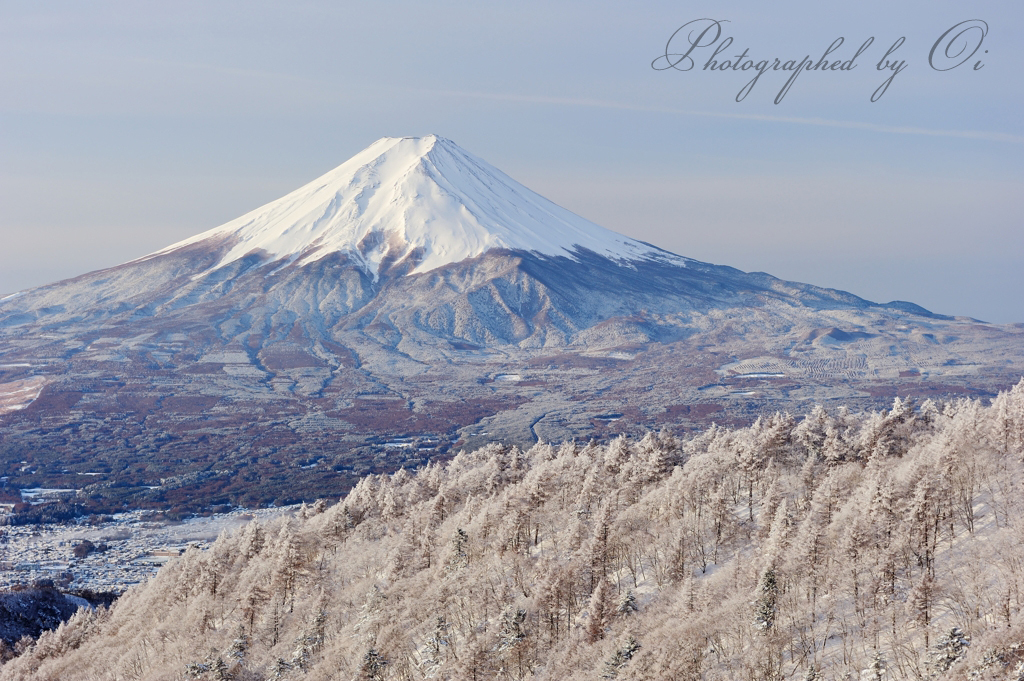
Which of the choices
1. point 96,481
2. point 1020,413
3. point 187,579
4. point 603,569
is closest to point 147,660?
point 187,579

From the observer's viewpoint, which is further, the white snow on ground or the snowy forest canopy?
the white snow on ground

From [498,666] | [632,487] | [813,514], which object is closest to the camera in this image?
[498,666]

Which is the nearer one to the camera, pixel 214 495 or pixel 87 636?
pixel 87 636

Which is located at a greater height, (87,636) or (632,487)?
(632,487)

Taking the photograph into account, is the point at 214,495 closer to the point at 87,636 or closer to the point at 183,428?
the point at 183,428

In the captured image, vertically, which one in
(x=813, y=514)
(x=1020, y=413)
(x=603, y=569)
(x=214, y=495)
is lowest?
(x=214, y=495)

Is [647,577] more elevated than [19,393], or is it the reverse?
[19,393]

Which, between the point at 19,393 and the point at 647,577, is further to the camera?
the point at 19,393

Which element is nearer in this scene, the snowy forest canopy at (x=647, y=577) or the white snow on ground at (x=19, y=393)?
the snowy forest canopy at (x=647, y=577)
